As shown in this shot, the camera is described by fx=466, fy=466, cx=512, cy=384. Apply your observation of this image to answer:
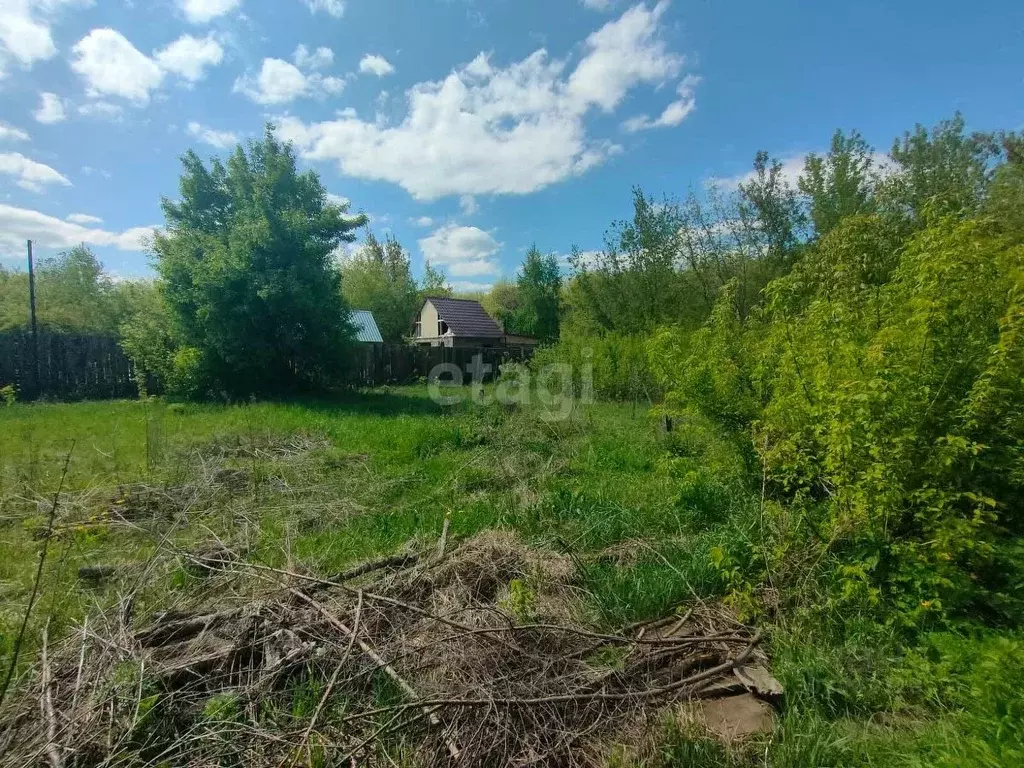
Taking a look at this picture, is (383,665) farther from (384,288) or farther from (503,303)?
(503,303)

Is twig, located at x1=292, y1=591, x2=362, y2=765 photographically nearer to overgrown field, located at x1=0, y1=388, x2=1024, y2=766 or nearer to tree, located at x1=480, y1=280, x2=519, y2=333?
overgrown field, located at x1=0, y1=388, x2=1024, y2=766

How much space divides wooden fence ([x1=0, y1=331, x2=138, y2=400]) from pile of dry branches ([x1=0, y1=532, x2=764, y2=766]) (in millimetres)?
13003

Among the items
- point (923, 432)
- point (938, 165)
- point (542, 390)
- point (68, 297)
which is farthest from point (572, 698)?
point (68, 297)

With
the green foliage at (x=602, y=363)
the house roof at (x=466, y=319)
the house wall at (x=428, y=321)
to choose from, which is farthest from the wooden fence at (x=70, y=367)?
the house wall at (x=428, y=321)

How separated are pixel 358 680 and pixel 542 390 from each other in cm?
850

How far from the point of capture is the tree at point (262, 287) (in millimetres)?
10125

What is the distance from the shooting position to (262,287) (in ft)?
33.2

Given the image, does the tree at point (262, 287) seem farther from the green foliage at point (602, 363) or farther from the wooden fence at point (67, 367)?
the green foliage at point (602, 363)

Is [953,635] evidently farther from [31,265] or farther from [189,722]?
[31,265]

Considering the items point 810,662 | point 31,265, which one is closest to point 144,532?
point 810,662

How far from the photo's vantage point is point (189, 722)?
1.89m

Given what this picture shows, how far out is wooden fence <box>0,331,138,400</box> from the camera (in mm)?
11305

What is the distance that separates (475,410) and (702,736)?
6534mm

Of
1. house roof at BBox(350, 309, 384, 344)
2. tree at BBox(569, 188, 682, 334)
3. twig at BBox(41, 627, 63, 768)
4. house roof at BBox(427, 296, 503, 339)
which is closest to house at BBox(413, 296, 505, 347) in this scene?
house roof at BBox(427, 296, 503, 339)
